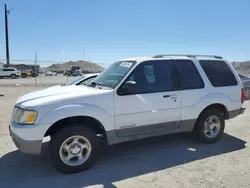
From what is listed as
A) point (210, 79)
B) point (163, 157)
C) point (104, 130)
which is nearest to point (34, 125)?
point (104, 130)

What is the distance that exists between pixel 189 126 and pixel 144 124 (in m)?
1.16

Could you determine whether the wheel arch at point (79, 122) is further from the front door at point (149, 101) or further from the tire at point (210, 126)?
the tire at point (210, 126)

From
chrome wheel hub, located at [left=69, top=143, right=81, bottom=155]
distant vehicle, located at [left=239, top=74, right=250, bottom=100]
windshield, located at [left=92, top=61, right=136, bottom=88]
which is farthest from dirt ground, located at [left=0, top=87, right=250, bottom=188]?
distant vehicle, located at [left=239, top=74, right=250, bottom=100]

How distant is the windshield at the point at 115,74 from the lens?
14.9 ft

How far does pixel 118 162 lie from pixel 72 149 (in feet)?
3.07

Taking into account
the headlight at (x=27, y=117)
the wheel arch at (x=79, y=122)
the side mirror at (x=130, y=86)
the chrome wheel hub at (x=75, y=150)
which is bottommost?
the chrome wheel hub at (x=75, y=150)

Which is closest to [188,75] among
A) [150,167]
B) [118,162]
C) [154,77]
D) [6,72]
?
[154,77]

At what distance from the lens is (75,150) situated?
4.09 metres

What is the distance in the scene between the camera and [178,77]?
5.04 metres

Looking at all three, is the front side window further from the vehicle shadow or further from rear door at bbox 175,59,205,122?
the vehicle shadow

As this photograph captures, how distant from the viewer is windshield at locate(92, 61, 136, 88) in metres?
4.55

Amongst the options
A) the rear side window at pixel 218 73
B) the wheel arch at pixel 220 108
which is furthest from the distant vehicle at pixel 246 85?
the wheel arch at pixel 220 108

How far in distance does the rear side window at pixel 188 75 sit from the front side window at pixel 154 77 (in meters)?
0.16

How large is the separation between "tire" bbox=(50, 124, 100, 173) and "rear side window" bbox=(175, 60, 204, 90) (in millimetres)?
2113
